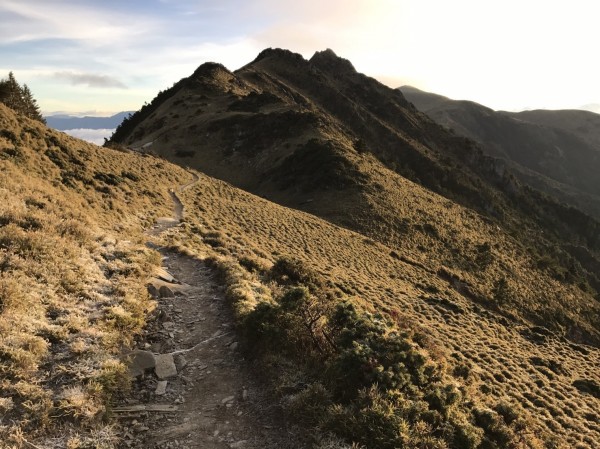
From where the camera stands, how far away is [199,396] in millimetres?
9148

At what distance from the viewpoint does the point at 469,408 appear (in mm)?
11148

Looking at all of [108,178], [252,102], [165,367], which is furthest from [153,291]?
[252,102]

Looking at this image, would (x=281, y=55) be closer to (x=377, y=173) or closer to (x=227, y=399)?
(x=377, y=173)

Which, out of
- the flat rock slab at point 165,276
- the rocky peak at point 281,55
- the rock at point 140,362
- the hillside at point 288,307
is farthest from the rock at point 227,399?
the rocky peak at point 281,55

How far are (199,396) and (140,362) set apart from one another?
1.87 metres

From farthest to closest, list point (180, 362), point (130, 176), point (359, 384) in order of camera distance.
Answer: point (130, 176) → point (180, 362) → point (359, 384)

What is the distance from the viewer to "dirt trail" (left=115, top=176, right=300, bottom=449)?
25.6 feet

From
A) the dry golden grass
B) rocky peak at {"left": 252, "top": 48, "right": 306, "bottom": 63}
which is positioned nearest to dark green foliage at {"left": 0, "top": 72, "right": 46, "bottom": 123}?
the dry golden grass

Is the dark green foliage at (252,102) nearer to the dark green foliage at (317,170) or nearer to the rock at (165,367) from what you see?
the dark green foliage at (317,170)

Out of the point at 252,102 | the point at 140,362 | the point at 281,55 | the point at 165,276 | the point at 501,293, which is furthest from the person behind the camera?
the point at 281,55

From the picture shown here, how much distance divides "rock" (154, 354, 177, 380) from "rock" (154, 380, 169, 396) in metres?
0.22

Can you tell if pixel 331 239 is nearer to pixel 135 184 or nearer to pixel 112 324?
pixel 135 184

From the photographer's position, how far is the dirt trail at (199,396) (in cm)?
779

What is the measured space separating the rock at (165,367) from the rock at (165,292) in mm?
4578
